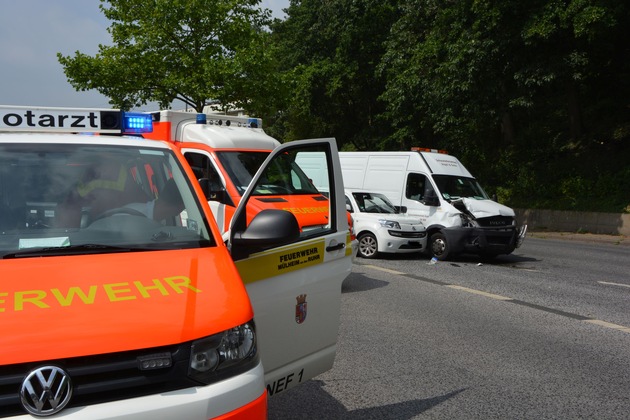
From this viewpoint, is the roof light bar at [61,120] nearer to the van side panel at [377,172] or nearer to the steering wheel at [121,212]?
the steering wheel at [121,212]

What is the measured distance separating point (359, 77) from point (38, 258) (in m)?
34.3

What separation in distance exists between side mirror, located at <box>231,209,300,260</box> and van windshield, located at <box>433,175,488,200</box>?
1153 centimetres

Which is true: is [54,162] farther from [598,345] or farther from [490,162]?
[490,162]

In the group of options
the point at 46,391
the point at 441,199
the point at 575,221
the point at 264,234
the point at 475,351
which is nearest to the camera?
the point at 46,391

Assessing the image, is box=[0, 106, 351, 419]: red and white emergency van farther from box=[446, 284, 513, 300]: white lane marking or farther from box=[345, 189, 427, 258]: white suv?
box=[345, 189, 427, 258]: white suv

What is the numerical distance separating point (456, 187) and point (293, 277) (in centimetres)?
1181

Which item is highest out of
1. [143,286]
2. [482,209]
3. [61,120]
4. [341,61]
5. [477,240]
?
[341,61]

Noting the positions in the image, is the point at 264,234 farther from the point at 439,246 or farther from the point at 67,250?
the point at 439,246

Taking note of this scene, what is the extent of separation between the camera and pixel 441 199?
14.6 m

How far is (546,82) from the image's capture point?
20797 mm

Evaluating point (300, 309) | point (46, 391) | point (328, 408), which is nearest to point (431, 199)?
point (328, 408)

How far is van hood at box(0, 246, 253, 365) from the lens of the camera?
2.50 meters

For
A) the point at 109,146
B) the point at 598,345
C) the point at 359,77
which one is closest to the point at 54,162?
the point at 109,146

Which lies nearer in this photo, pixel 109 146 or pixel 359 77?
pixel 109 146
